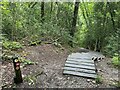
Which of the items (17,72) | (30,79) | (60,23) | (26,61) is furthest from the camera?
(60,23)

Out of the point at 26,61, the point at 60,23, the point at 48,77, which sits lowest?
the point at 48,77

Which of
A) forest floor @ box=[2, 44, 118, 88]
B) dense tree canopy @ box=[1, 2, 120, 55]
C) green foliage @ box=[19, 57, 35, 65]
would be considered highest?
dense tree canopy @ box=[1, 2, 120, 55]

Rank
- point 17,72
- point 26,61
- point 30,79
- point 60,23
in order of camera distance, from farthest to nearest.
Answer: point 60,23
point 26,61
point 30,79
point 17,72

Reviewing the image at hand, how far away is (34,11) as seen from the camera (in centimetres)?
1114

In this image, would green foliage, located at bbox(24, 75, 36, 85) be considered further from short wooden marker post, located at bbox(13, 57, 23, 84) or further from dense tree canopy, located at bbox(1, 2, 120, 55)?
dense tree canopy, located at bbox(1, 2, 120, 55)

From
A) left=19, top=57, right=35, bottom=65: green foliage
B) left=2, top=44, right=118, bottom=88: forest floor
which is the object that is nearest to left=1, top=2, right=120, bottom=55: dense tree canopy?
left=19, top=57, right=35, bottom=65: green foliage

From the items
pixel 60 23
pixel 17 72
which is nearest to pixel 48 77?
pixel 17 72

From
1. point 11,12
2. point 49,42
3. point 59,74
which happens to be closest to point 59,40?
point 49,42

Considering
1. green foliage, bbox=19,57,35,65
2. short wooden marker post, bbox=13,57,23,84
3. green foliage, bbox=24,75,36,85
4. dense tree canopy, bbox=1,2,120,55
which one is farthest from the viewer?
dense tree canopy, bbox=1,2,120,55

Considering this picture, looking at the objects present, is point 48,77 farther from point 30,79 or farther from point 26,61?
point 26,61

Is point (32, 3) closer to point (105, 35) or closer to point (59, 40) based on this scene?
point (59, 40)

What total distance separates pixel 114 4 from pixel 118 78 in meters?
7.14

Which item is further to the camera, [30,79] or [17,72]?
[30,79]

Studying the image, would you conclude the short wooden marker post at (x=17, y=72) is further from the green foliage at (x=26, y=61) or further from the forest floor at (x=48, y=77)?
the green foliage at (x=26, y=61)
